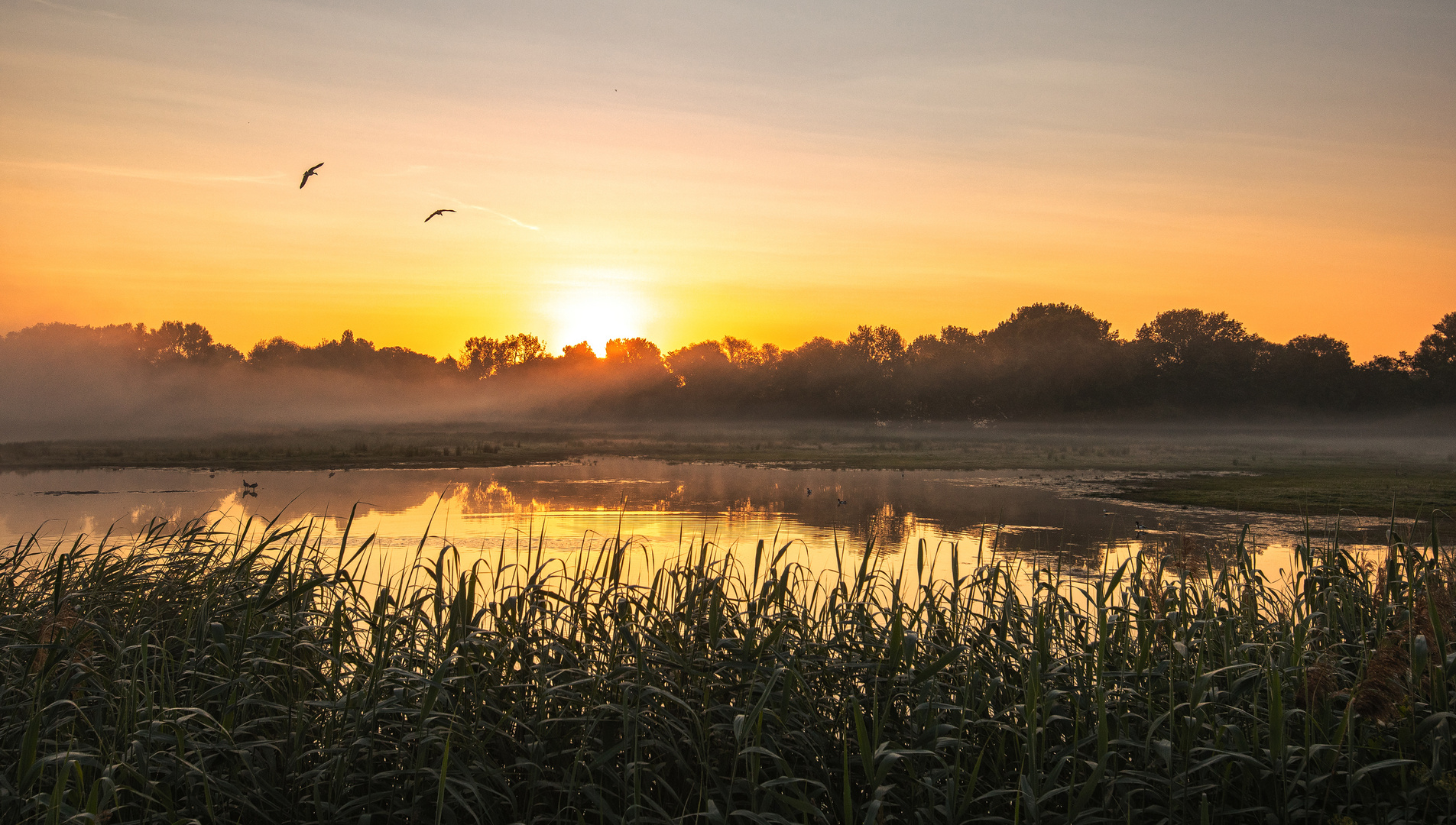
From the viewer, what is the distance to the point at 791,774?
177 inches

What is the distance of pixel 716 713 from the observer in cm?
527

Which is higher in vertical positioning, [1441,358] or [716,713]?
[1441,358]

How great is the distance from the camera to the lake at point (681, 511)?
14711 millimetres

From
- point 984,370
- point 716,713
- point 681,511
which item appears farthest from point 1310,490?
point 984,370

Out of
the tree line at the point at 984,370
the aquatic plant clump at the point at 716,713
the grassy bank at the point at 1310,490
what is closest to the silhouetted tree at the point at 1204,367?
the tree line at the point at 984,370

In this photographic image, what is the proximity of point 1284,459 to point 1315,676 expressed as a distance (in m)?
42.6

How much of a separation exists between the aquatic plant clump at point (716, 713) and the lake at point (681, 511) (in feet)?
5.38

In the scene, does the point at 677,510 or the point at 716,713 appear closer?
the point at 716,713

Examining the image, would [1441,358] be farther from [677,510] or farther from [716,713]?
[716,713]

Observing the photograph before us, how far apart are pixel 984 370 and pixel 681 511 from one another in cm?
7009

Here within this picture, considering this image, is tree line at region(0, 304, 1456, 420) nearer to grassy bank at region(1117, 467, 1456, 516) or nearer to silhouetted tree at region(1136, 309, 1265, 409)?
silhouetted tree at region(1136, 309, 1265, 409)

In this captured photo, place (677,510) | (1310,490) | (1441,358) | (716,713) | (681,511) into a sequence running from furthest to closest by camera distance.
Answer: (1441,358), (1310,490), (677,510), (681,511), (716,713)

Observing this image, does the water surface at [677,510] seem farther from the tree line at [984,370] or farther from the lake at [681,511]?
the tree line at [984,370]

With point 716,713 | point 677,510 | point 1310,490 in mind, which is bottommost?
point 677,510
